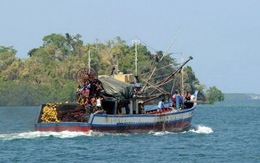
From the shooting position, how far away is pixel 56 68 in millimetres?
176125

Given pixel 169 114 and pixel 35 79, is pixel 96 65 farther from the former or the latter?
pixel 169 114

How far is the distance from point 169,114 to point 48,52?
Answer: 124155 mm

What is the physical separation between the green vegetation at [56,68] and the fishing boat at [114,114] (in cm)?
10526

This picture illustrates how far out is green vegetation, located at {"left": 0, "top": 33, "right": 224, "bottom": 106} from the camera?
172 m

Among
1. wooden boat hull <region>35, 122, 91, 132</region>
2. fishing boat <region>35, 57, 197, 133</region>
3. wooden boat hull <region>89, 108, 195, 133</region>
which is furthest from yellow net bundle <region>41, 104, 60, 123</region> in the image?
wooden boat hull <region>89, 108, 195, 133</region>

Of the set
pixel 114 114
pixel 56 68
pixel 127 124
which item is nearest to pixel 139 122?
pixel 127 124

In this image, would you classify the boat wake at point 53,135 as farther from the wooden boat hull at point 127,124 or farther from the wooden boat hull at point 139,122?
the wooden boat hull at point 139,122

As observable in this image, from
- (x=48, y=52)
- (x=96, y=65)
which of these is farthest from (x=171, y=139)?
(x=48, y=52)

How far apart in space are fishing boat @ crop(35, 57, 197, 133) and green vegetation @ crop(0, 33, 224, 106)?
105259 millimetres

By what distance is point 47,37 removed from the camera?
7461 inches

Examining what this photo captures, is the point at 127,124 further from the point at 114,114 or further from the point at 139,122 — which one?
the point at 114,114

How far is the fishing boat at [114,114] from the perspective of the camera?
5462cm

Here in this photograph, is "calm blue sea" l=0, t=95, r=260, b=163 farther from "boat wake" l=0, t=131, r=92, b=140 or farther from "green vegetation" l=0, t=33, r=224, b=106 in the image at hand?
"green vegetation" l=0, t=33, r=224, b=106

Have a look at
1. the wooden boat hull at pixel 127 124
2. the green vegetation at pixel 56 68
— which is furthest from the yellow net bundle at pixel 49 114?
the green vegetation at pixel 56 68
